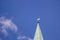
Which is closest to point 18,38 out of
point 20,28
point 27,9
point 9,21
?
point 20,28

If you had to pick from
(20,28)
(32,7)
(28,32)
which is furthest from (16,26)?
(32,7)

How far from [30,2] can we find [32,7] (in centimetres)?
10

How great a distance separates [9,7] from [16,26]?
37 cm

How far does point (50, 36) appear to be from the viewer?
260 centimetres

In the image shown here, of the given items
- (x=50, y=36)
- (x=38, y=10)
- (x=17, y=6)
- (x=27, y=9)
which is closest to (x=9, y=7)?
(x=17, y=6)

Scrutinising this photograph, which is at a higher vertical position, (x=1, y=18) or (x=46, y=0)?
(x=46, y=0)

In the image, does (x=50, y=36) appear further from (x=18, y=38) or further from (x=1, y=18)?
(x=1, y=18)

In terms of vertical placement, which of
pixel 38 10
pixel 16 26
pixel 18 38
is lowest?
pixel 18 38

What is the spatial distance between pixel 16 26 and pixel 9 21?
0.16 meters

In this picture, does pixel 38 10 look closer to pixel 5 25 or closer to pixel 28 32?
pixel 28 32

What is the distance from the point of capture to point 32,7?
270 cm

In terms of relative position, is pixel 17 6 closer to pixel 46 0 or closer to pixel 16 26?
pixel 16 26

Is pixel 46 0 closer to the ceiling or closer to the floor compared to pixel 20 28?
closer to the ceiling

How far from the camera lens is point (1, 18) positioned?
2650 millimetres
